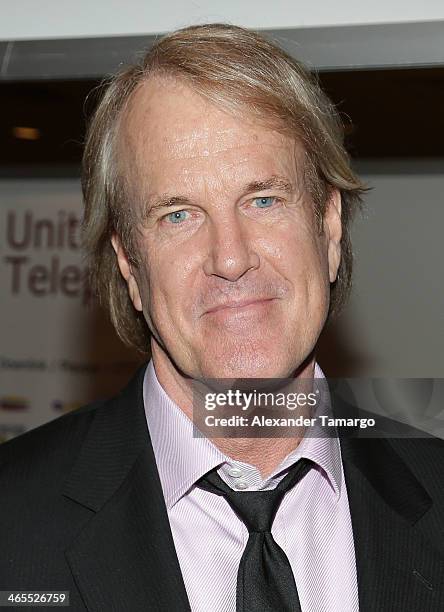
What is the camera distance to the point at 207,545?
1.65 m

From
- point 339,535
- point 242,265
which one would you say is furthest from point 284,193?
point 339,535

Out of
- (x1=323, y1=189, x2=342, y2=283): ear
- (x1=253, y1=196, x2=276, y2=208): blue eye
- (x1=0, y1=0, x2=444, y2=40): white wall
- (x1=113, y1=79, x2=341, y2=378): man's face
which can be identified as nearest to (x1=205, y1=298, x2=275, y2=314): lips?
(x1=113, y1=79, x2=341, y2=378): man's face

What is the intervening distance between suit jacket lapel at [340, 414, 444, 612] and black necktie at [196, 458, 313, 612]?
149mm

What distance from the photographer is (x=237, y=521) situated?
5.50ft

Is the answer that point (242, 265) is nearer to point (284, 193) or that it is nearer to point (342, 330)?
point (284, 193)

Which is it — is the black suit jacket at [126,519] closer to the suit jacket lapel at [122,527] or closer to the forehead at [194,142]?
the suit jacket lapel at [122,527]

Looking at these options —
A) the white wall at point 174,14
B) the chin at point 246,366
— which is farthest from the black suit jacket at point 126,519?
the white wall at point 174,14

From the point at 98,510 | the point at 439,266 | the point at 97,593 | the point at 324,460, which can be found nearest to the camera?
the point at 97,593

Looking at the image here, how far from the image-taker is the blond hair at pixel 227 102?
172 centimetres

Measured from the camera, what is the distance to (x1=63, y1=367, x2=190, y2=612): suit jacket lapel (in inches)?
60.6

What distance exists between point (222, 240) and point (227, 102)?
266 mm

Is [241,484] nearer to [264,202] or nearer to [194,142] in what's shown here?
[264,202]

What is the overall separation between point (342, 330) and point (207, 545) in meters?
2.49

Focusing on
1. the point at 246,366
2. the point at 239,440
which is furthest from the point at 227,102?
the point at 239,440
